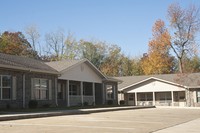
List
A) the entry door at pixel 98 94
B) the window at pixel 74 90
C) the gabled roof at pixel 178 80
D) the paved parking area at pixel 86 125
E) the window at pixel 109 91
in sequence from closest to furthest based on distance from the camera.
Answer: the paved parking area at pixel 86 125, the window at pixel 74 90, the entry door at pixel 98 94, the window at pixel 109 91, the gabled roof at pixel 178 80

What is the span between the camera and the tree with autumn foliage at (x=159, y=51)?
5374 cm

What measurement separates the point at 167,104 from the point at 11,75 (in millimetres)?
28285

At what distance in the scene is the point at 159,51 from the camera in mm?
56469

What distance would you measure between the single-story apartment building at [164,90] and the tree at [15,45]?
19.4 m

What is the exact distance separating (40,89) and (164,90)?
23.9 metres

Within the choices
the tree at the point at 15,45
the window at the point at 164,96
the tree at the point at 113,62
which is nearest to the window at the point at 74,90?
the window at the point at 164,96

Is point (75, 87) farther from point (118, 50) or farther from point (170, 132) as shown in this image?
point (118, 50)

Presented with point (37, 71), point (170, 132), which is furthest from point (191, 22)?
point (170, 132)

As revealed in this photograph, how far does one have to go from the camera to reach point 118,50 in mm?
73625

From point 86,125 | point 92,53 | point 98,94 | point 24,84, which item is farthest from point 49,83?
point 92,53

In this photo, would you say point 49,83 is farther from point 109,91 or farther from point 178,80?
point 178,80

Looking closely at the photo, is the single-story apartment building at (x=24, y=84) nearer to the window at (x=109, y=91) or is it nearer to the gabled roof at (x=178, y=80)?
the window at (x=109, y=91)

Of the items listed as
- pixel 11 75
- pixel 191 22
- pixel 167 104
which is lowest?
pixel 167 104

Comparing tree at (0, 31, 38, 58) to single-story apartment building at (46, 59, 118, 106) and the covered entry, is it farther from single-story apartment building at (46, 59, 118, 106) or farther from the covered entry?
single-story apartment building at (46, 59, 118, 106)
